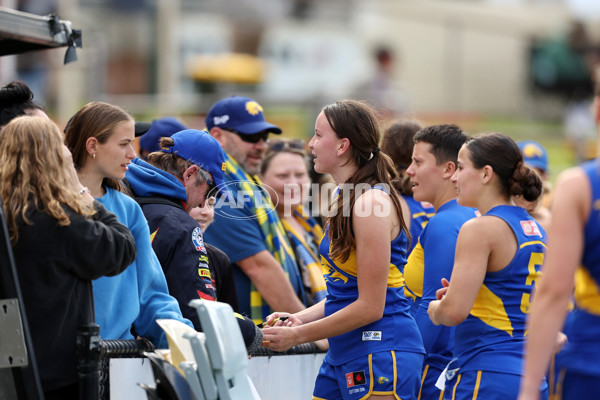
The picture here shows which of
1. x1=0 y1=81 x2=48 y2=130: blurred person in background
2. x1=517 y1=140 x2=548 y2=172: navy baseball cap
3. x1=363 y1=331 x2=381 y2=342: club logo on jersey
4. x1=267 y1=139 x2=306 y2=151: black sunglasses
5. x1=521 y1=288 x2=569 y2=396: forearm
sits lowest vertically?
x1=363 y1=331 x2=381 y2=342: club logo on jersey

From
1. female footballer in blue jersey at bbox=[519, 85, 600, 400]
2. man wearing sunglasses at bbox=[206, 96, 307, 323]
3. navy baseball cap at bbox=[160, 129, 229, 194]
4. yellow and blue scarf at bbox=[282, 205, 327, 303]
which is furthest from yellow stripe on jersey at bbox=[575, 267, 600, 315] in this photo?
yellow and blue scarf at bbox=[282, 205, 327, 303]

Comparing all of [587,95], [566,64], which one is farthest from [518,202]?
[566,64]

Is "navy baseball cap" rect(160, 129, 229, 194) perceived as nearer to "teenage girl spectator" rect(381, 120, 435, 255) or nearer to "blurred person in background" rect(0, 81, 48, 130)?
"blurred person in background" rect(0, 81, 48, 130)

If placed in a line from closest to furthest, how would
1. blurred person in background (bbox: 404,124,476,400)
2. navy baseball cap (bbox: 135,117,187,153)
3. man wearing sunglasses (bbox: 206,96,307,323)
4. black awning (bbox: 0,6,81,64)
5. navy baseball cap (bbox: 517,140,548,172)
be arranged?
black awning (bbox: 0,6,81,64) → blurred person in background (bbox: 404,124,476,400) → man wearing sunglasses (bbox: 206,96,307,323) → navy baseball cap (bbox: 135,117,187,153) → navy baseball cap (bbox: 517,140,548,172)

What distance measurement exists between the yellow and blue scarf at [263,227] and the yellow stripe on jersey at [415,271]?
0.94 m

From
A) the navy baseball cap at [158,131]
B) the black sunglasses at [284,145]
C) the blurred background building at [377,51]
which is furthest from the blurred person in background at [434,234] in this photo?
the blurred background building at [377,51]

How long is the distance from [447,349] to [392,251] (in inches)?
31.2

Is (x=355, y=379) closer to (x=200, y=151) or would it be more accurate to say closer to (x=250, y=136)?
(x=200, y=151)

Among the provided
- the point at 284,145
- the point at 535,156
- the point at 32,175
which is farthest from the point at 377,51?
the point at 32,175

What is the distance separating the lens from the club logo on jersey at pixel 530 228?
381 cm

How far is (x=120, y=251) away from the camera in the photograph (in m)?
3.30

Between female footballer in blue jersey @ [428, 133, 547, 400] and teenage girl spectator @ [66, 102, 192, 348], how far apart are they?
3.98ft

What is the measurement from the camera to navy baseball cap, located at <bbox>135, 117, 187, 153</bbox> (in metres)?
5.86

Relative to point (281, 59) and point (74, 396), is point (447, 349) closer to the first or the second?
point (74, 396)
